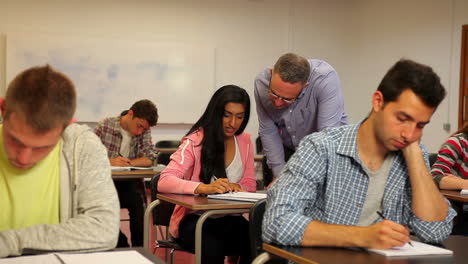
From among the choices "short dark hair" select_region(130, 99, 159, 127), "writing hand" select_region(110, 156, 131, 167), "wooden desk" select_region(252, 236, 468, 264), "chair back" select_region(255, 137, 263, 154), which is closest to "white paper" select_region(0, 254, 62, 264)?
"wooden desk" select_region(252, 236, 468, 264)

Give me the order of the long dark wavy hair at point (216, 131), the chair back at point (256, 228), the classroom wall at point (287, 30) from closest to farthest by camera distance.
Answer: the chair back at point (256, 228) → the long dark wavy hair at point (216, 131) → the classroom wall at point (287, 30)

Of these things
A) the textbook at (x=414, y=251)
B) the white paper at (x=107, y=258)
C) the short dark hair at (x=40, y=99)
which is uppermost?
the short dark hair at (x=40, y=99)

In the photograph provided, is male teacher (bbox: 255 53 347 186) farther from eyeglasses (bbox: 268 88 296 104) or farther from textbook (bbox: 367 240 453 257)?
textbook (bbox: 367 240 453 257)

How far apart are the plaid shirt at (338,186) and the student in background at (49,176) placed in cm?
52

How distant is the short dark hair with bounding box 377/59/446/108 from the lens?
5.77 ft

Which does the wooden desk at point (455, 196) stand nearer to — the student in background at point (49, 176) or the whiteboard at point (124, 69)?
the student in background at point (49, 176)

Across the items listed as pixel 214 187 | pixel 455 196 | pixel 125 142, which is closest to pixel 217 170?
pixel 214 187

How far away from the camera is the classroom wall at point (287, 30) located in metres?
7.77

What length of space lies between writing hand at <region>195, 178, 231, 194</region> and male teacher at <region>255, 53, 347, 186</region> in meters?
0.54

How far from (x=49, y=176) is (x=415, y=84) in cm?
110

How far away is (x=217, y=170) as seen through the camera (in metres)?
3.16

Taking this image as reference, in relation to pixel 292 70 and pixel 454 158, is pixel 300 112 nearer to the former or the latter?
pixel 292 70

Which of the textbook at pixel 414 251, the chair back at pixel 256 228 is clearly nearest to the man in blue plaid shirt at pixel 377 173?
the textbook at pixel 414 251

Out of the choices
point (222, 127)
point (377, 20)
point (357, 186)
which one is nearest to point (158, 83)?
point (377, 20)
